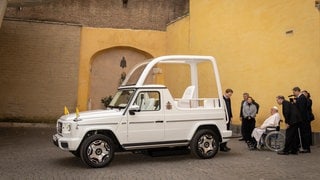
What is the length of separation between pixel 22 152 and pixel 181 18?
11531mm

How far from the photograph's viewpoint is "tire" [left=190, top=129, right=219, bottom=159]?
9.48 m

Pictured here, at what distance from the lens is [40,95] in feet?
63.5

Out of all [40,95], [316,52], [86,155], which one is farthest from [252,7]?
[40,95]

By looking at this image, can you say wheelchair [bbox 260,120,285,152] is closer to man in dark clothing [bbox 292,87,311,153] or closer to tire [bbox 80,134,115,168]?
man in dark clothing [bbox 292,87,311,153]

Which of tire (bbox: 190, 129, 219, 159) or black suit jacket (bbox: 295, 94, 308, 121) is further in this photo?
black suit jacket (bbox: 295, 94, 308, 121)

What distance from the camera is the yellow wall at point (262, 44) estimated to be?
12242 mm

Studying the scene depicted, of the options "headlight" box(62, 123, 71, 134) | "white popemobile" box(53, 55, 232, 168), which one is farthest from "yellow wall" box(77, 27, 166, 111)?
"headlight" box(62, 123, 71, 134)

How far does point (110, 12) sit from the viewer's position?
808 inches

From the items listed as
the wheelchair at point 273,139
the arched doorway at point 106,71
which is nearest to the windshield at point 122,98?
the wheelchair at point 273,139

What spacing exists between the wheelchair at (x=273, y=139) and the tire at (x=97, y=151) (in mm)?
4785

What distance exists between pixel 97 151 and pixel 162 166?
1.47 metres

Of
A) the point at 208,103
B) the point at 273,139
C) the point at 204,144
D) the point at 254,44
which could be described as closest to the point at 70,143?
the point at 204,144

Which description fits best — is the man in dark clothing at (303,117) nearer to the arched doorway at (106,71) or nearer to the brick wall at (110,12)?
the brick wall at (110,12)

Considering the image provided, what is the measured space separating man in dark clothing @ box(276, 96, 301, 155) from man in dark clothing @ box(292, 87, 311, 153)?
24 centimetres
